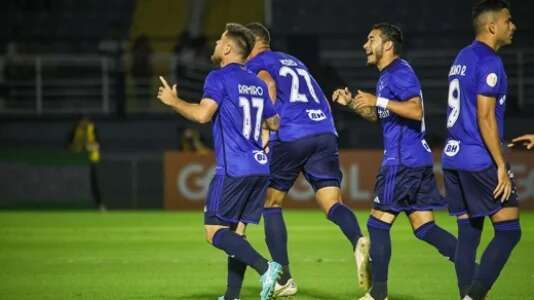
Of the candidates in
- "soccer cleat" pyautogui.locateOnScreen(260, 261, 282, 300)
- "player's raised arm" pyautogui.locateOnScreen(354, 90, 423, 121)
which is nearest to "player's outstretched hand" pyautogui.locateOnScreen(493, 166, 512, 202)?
"player's raised arm" pyautogui.locateOnScreen(354, 90, 423, 121)

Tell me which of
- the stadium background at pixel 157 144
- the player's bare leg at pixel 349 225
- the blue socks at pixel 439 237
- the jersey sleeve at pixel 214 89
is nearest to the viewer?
the jersey sleeve at pixel 214 89

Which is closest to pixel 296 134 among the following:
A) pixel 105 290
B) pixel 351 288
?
pixel 351 288

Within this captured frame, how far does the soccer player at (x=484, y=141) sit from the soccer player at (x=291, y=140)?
2.08m

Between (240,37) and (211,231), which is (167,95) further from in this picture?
(211,231)

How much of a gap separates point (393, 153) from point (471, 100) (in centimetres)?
106

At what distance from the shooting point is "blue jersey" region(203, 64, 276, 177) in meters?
9.61

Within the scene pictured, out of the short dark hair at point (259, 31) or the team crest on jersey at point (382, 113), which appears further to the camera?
the short dark hair at point (259, 31)

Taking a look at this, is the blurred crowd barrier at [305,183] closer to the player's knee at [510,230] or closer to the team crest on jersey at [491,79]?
the player's knee at [510,230]

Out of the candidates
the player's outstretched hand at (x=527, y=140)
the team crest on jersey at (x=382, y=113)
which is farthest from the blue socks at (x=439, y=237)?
the player's outstretched hand at (x=527, y=140)

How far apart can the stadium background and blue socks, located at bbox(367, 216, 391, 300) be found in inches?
45.5

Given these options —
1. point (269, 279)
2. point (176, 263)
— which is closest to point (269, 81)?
point (269, 279)

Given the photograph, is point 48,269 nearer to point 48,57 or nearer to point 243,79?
point 243,79

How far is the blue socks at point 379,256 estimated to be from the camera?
32.5 ft

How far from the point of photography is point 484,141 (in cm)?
904
